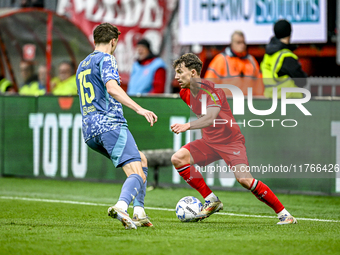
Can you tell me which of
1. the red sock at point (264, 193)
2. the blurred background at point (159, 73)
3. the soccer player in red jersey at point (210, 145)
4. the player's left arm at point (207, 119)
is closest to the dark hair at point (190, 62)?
the soccer player in red jersey at point (210, 145)

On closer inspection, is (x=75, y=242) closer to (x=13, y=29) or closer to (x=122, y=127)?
(x=122, y=127)

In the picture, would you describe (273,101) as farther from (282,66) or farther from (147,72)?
(147,72)

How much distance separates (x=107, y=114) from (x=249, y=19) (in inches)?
368

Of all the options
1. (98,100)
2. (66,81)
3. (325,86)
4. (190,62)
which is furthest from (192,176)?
(325,86)

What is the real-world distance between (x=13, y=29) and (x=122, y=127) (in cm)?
1004

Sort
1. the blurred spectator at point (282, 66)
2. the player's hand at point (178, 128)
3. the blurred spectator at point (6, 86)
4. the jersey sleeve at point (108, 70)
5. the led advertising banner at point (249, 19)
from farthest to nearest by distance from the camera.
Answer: the led advertising banner at point (249, 19), the blurred spectator at point (6, 86), the blurred spectator at point (282, 66), the player's hand at point (178, 128), the jersey sleeve at point (108, 70)

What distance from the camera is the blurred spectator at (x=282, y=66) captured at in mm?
9336

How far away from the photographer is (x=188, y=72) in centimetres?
652

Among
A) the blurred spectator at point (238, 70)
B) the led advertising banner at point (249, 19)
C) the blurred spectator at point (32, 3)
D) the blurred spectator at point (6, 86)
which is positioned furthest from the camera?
the blurred spectator at point (32, 3)

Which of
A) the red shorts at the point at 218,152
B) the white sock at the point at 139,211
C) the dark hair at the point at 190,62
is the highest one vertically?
the dark hair at the point at 190,62

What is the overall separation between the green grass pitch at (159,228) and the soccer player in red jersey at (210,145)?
10.8 inches

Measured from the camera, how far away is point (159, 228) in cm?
588

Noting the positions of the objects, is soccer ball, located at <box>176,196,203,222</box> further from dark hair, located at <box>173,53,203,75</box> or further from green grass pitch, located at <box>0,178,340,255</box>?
dark hair, located at <box>173,53,203,75</box>

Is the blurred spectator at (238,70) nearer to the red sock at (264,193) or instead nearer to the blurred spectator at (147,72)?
the blurred spectator at (147,72)
